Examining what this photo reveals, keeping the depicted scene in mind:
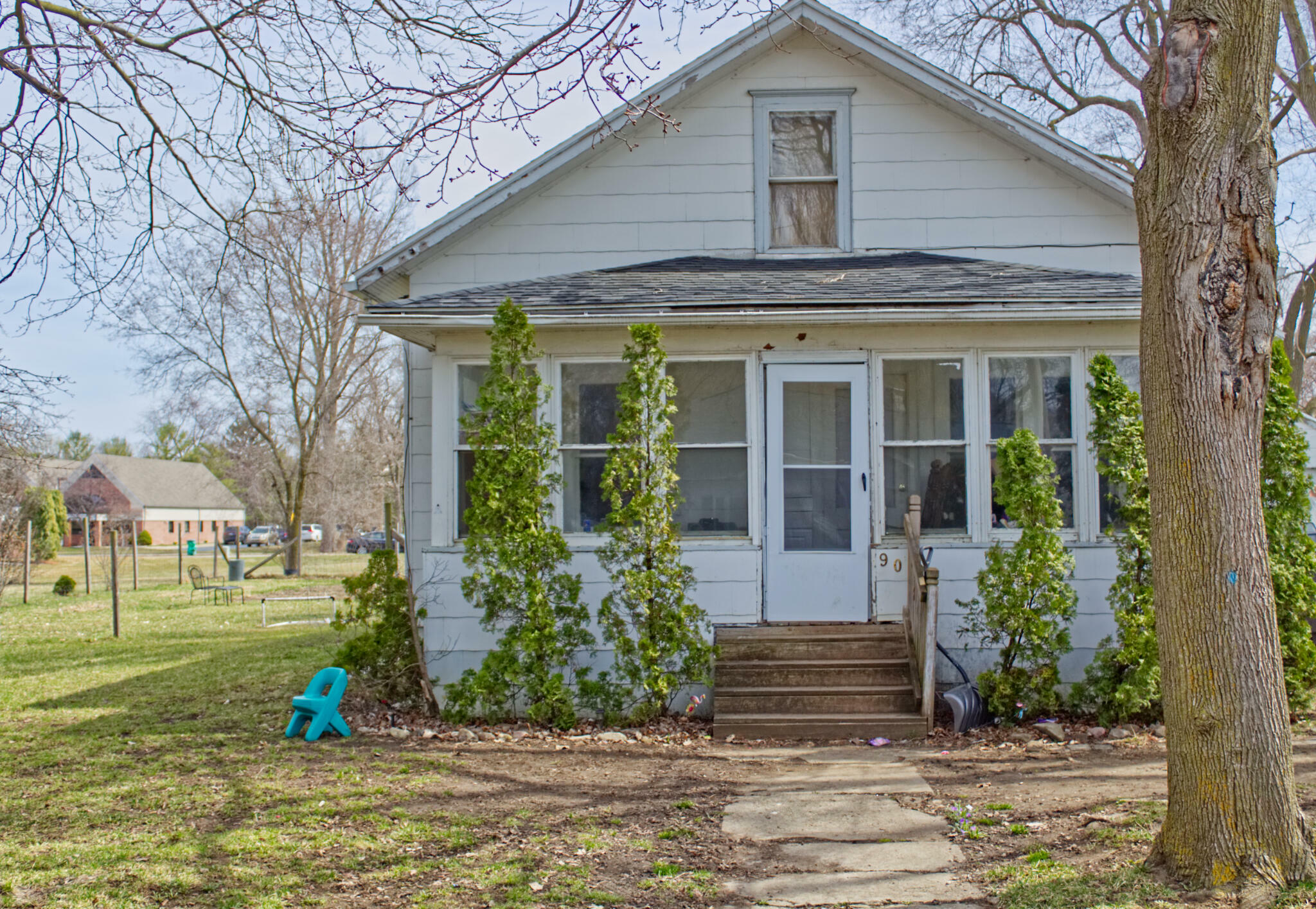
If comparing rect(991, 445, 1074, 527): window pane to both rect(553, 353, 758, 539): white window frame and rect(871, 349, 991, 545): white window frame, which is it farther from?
rect(553, 353, 758, 539): white window frame

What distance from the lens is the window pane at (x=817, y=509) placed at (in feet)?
28.5

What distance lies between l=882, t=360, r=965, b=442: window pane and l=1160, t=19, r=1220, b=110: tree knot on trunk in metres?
4.55

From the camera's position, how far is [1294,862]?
3990mm

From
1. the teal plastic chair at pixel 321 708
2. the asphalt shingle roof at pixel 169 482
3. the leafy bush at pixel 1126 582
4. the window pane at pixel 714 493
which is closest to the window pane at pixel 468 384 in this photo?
the window pane at pixel 714 493

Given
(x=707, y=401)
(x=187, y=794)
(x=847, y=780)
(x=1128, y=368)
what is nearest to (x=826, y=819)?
(x=847, y=780)

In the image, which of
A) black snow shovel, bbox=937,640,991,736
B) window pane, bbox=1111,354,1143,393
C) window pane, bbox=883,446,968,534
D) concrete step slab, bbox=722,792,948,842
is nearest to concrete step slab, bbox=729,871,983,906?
concrete step slab, bbox=722,792,948,842

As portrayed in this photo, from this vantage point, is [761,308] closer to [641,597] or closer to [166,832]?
[641,597]

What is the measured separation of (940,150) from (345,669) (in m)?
7.46

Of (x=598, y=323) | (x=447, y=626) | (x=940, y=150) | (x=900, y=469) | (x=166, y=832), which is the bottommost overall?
(x=166, y=832)

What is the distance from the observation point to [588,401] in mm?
8836

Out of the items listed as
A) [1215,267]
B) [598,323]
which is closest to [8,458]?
[598,323]

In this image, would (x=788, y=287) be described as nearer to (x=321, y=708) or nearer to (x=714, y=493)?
(x=714, y=493)

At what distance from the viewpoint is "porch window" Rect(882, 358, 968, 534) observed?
28.7 feet

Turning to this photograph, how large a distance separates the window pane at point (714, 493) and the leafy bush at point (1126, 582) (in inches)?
114
